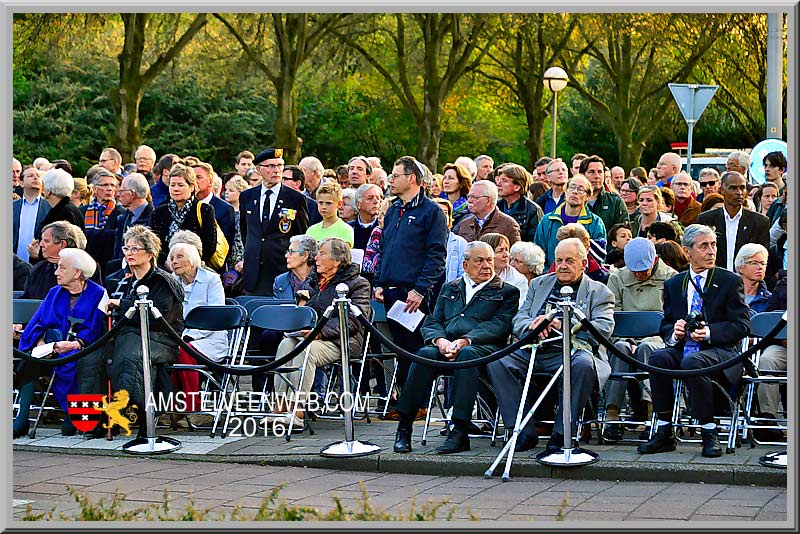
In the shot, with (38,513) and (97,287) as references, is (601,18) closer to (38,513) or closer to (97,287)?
(97,287)

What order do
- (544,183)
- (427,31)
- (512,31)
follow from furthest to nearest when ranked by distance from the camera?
(512,31)
(427,31)
(544,183)

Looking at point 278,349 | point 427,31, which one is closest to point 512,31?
point 427,31

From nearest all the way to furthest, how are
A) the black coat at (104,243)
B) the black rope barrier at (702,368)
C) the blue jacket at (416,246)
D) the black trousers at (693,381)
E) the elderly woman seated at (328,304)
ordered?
the black rope barrier at (702,368)
the black trousers at (693,381)
the elderly woman seated at (328,304)
the blue jacket at (416,246)
the black coat at (104,243)

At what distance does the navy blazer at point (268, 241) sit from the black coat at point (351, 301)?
1.35 meters

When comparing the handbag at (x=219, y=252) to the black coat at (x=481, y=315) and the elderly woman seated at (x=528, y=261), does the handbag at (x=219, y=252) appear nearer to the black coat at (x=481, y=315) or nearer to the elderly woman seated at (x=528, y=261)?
the black coat at (x=481, y=315)

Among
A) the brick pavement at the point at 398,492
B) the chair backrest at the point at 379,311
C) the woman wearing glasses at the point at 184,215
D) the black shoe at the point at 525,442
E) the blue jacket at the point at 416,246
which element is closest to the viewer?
the brick pavement at the point at 398,492

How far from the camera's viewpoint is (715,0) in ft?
20.8

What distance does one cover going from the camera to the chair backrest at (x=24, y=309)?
10.4 meters

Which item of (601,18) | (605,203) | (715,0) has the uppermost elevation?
(601,18)

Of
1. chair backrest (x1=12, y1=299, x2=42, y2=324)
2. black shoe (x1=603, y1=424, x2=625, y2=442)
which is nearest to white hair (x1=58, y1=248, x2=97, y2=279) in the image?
chair backrest (x1=12, y1=299, x2=42, y2=324)

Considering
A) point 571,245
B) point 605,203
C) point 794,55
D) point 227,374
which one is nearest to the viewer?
point 794,55

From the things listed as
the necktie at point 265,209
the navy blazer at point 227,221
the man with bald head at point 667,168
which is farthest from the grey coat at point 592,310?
the man with bald head at point 667,168

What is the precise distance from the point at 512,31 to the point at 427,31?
3.28 meters

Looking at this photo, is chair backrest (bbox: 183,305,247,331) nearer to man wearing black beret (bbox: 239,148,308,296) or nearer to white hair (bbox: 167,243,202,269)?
white hair (bbox: 167,243,202,269)
